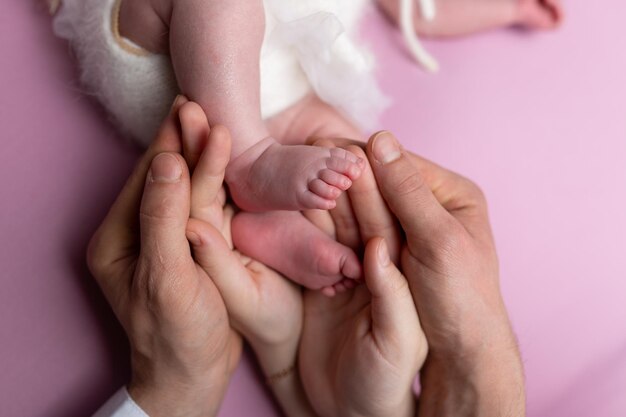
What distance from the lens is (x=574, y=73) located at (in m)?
1.42

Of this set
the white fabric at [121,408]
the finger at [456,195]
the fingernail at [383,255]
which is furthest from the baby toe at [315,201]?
the white fabric at [121,408]

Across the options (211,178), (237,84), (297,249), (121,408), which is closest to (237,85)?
(237,84)


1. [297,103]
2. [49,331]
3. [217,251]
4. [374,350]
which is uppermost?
[297,103]

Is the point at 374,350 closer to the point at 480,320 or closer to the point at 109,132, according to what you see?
the point at 480,320

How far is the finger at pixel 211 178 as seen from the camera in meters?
0.86

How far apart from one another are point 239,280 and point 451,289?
27 cm

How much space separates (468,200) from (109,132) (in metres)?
0.58

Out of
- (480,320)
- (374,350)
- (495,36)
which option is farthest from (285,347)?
(495,36)

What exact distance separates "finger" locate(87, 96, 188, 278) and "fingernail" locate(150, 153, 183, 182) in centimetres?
7

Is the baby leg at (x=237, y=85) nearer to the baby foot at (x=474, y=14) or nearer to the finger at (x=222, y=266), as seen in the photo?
the finger at (x=222, y=266)

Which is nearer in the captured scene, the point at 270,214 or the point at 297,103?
the point at 270,214

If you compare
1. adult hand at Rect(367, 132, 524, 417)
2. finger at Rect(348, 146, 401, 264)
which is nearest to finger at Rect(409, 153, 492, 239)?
adult hand at Rect(367, 132, 524, 417)

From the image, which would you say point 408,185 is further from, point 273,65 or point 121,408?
point 121,408

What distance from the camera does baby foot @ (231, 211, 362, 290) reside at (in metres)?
→ 0.95
